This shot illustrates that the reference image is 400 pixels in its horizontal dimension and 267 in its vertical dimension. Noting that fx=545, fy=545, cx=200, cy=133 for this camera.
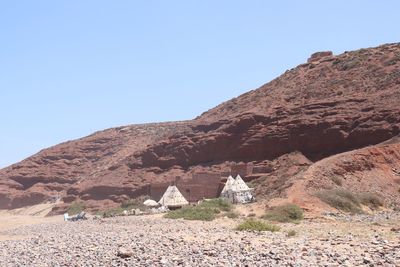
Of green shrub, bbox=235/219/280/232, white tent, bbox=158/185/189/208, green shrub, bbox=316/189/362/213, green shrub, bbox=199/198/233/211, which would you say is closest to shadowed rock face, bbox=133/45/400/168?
white tent, bbox=158/185/189/208

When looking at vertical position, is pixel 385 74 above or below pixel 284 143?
above

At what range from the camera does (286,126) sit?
165ft

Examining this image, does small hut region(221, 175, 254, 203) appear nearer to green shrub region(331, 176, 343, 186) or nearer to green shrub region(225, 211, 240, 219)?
green shrub region(331, 176, 343, 186)

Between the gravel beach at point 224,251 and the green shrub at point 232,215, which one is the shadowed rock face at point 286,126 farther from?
the gravel beach at point 224,251

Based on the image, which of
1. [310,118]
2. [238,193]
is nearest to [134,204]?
[238,193]

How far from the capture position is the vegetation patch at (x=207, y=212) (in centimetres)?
2862

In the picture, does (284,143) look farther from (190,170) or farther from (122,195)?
(122,195)

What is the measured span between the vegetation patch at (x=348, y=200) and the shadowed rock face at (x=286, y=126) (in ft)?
41.0

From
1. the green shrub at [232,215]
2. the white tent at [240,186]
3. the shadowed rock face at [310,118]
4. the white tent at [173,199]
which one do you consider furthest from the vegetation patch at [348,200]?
the white tent at [173,199]

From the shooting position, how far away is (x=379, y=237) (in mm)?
15375

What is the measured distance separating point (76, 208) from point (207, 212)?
29.2m

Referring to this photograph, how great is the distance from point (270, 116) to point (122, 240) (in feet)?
119

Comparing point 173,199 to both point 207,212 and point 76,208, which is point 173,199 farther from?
point 76,208

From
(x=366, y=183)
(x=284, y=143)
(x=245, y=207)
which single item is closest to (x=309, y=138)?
(x=284, y=143)
